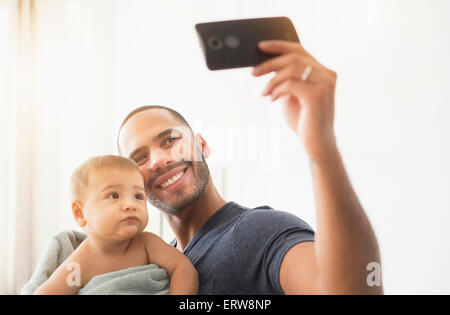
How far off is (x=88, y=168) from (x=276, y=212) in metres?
0.34

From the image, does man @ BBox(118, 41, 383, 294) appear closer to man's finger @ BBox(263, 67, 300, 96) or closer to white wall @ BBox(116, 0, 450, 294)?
man's finger @ BBox(263, 67, 300, 96)

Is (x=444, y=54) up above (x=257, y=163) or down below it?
above

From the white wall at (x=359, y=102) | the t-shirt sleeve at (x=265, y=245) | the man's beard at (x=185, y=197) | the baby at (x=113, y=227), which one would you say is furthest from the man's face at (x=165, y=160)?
the white wall at (x=359, y=102)

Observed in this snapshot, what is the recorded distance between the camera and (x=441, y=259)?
5.10 feet

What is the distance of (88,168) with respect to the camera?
2.23ft

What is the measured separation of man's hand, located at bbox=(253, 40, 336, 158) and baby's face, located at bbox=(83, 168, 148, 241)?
1.05 ft

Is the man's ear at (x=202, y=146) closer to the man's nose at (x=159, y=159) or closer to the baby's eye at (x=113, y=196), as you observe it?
the man's nose at (x=159, y=159)

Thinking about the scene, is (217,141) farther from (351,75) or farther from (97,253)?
(97,253)

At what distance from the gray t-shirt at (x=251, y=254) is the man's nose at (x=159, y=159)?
211 mm

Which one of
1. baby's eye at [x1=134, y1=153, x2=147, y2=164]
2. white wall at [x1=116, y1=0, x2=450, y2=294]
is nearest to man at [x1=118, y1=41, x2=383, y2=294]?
baby's eye at [x1=134, y1=153, x2=147, y2=164]

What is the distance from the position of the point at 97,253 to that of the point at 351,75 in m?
1.34

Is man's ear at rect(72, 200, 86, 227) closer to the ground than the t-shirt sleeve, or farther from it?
farther from it

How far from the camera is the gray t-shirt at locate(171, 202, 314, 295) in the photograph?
58 centimetres
